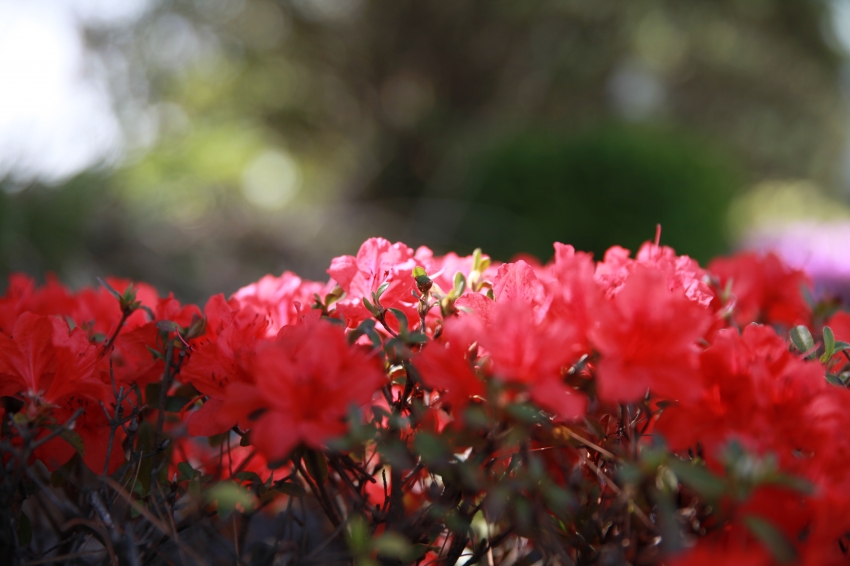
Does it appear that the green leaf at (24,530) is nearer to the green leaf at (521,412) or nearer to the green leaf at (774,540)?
the green leaf at (521,412)

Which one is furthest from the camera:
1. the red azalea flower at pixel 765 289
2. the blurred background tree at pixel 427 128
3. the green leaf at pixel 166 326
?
the blurred background tree at pixel 427 128

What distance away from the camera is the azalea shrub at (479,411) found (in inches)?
21.1

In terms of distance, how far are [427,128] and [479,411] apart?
34.7 feet

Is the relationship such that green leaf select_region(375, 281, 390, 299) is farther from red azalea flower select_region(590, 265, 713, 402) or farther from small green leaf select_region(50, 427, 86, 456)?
small green leaf select_region(50, 427, 86, 456)

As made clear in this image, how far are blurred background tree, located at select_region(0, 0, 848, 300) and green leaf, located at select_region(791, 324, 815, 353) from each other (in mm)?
3424

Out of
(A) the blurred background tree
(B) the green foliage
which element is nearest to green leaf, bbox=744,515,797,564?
(A) the blurred background tree

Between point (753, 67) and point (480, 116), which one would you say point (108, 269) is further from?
point (753, 67)

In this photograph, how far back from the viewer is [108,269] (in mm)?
4180

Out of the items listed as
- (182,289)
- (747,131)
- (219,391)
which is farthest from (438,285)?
(747,131)

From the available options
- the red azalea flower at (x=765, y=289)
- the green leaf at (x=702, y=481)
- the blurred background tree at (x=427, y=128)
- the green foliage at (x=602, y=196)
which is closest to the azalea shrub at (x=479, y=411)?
the green leaf at (x=702, y=481)

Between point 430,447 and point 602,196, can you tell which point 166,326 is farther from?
point 602,196

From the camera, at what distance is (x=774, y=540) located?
46 cm

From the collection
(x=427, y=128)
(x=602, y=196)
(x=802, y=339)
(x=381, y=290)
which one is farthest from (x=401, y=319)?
(x=427, y=128)

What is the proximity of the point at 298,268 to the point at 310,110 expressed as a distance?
7.93 meters
